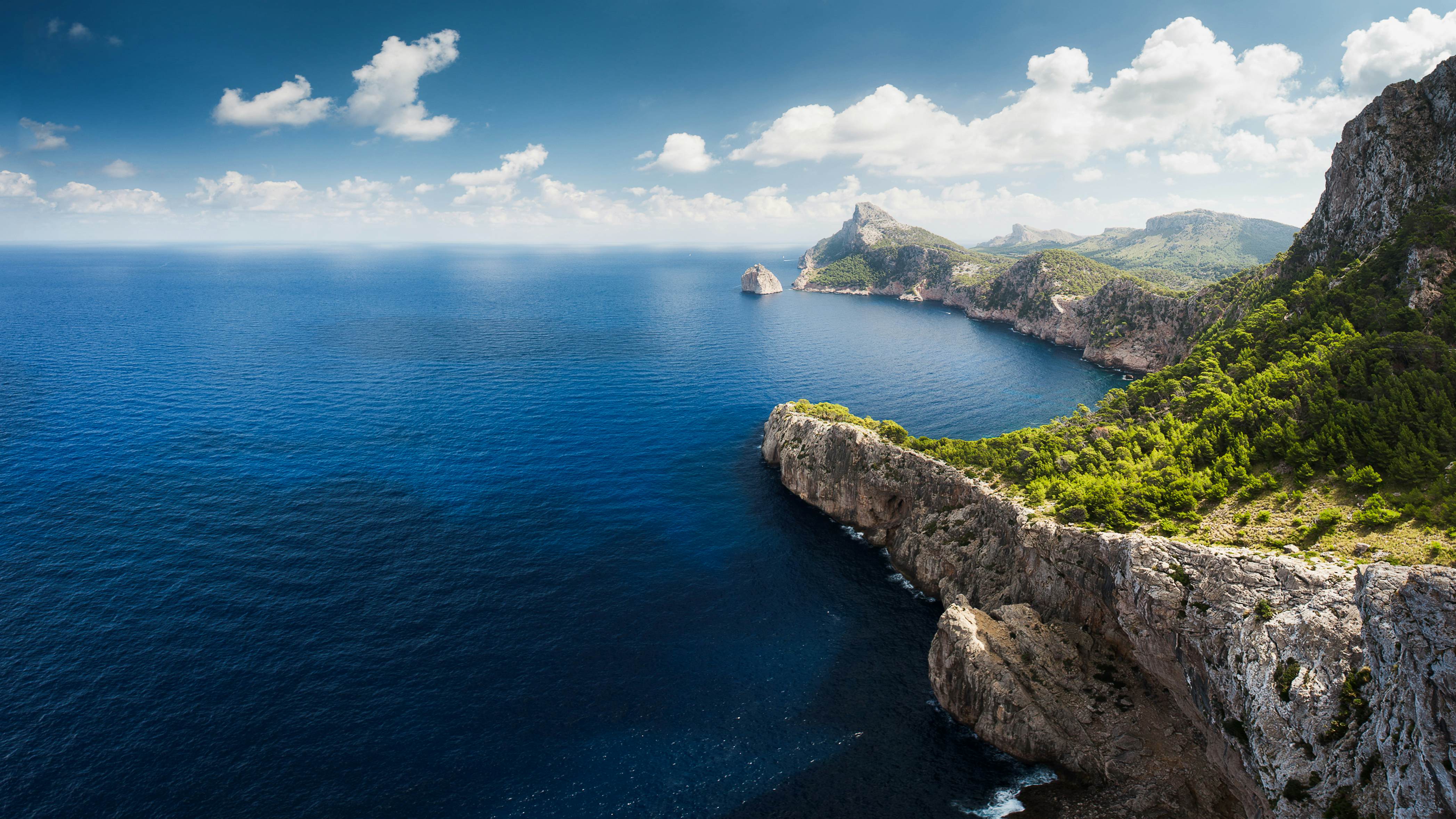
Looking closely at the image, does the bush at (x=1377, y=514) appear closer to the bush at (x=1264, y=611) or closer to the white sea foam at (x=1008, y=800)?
the bush at (x=1264, y=611)

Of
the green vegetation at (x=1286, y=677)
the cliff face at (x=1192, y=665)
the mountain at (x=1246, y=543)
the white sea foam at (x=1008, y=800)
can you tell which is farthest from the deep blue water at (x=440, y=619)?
the green vegetation at (x=1286, y=677)

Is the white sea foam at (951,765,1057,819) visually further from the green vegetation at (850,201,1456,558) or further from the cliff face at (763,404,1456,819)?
the green vegetation at (850,201,1456,558)

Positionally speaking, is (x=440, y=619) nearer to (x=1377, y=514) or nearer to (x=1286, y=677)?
(x=1286, y=677)

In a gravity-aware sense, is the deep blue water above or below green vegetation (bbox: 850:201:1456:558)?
below

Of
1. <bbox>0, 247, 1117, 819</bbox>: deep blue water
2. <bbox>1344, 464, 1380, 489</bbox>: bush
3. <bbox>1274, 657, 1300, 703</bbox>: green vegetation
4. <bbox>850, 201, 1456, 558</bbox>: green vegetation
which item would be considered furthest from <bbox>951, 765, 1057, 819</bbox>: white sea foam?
<bbox>1344, 464, 1380, 489</bbox>: bush

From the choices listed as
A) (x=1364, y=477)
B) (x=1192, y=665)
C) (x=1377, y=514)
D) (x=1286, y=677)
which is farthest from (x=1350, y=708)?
(x=1364, y=477)

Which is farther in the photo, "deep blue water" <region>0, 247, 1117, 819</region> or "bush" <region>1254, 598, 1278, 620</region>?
"deep blue water" <region>0, 247, 1117, 819</region>

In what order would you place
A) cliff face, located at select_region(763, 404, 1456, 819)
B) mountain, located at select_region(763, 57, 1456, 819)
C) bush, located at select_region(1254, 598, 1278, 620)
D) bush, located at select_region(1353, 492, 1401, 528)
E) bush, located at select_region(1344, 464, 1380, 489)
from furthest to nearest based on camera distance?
bush, located at select_region(1344, 464, 1380, 489)
bush, located at select_region(1353, 492, 1401, 528)
bush, located at select_region(1254, 598, 1278, 620)
mountain, located at select_region(763, 57, 1456, 819)
cliff face, located at select_region(763, 404, 1456, 819)
